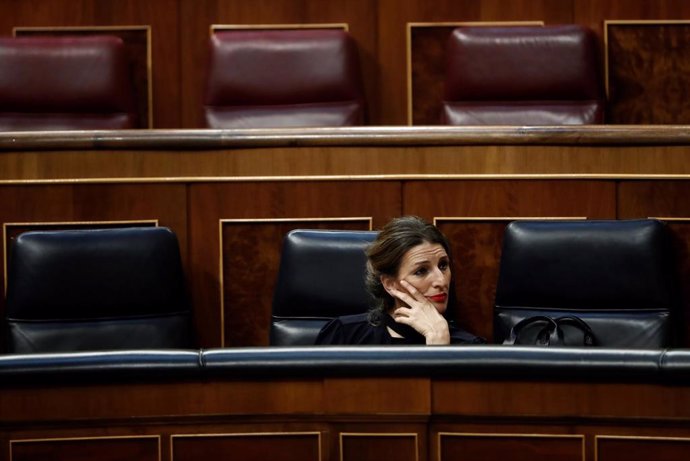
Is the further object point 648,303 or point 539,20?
point 539,20

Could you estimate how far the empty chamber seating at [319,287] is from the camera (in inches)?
41.2

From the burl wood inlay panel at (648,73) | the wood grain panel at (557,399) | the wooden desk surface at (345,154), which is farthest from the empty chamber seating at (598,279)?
the burl wood inlay panel at (648,73)

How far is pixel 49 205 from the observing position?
1.15m

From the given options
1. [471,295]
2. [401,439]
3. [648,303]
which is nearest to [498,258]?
[471,295]

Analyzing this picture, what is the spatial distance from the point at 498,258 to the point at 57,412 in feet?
1.83

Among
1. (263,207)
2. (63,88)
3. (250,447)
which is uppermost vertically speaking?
(63,88)

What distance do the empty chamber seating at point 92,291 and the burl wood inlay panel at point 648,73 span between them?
0.80 metres

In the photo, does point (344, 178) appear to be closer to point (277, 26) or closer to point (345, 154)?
point (345, 154)

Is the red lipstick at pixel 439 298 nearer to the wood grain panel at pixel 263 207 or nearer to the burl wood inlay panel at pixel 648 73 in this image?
the wood grain panel at pixel 263 207

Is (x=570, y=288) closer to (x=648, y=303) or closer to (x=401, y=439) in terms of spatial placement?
(x=648, y=303)

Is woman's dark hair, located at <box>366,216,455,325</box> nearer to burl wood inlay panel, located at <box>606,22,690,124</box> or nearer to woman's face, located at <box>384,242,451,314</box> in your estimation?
woman's face, located at <box>384,242,451,314</box>

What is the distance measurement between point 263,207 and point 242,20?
1.84 ft

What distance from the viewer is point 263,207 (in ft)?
3.76

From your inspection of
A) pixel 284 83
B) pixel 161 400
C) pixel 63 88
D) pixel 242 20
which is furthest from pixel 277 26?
pixel 161 400
